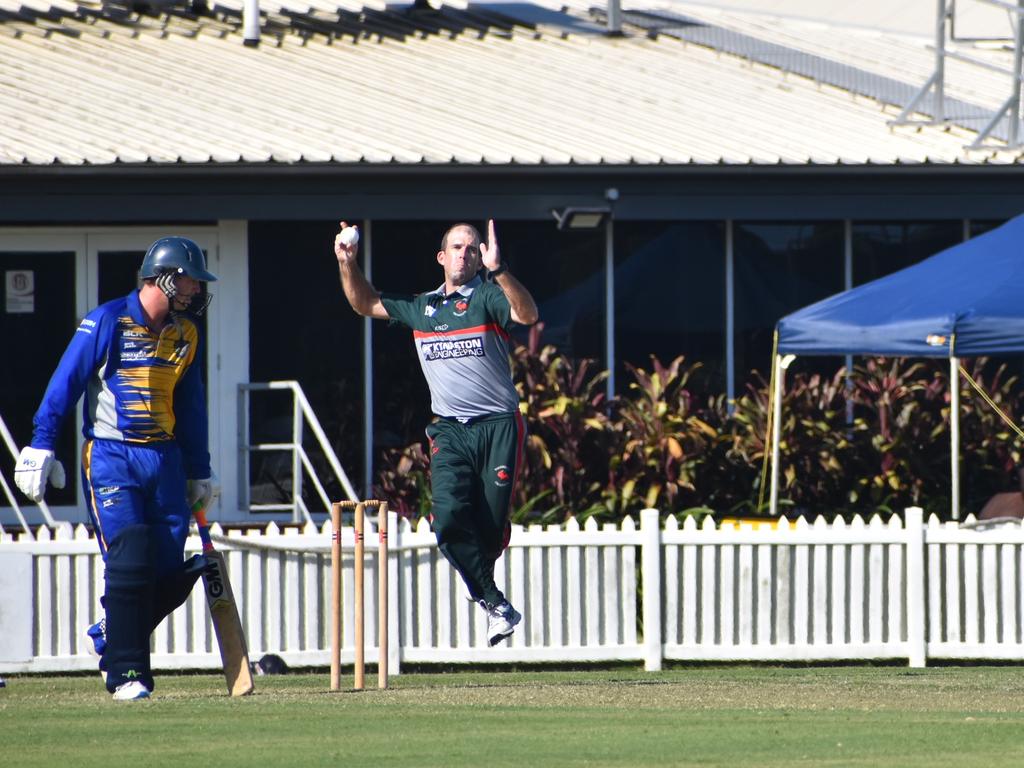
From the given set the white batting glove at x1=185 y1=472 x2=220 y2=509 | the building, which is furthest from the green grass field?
the building

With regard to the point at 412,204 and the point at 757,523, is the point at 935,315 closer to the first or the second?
the point at 757,523

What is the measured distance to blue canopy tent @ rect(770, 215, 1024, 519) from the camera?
11797 mm

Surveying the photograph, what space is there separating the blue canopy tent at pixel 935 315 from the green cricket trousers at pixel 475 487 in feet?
13.3

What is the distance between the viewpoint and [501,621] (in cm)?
887

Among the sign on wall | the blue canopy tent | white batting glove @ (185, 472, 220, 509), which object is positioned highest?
the sign on wall

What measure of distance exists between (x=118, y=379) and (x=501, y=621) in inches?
82.9

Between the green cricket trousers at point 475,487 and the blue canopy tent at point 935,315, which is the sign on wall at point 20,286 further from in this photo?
the green cricket trousers at point 475,487

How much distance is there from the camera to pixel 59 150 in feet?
47.1

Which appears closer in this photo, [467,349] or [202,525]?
[467,349]

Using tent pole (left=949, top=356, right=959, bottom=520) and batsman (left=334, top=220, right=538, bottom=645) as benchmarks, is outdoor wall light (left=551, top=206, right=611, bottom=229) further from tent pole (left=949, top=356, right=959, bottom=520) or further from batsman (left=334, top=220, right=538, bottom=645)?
batsman (left=334, top=220, right=538, bottom=645)

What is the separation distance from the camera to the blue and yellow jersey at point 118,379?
8.38 m

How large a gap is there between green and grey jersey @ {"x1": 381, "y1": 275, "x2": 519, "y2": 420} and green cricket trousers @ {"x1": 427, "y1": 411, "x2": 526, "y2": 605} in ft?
0.27

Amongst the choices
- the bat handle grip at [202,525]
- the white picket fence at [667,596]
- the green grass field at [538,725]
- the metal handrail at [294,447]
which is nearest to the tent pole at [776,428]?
the white picket fence at [667,596]

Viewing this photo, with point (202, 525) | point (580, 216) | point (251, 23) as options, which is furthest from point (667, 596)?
point (251, 23)
